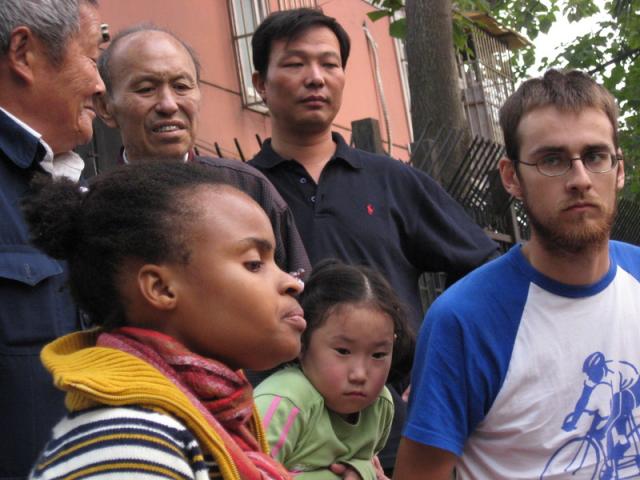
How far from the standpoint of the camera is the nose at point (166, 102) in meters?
3.68

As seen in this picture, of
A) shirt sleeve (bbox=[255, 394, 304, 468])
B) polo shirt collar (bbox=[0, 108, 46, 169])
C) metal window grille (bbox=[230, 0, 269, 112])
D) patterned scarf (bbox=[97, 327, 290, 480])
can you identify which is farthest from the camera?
metal window grille (bbox=[230, 0, 269, 112])

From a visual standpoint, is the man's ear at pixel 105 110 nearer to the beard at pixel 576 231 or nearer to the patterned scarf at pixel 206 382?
the beard at pixel 576 231

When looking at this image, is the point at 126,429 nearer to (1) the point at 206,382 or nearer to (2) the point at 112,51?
(1) the point at 206,382

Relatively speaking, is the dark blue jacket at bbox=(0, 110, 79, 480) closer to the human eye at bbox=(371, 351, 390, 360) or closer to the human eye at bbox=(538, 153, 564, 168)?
the human eye at bbox=(371, 351, 390, 360)

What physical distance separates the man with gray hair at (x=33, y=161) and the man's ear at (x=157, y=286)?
13.1 inches

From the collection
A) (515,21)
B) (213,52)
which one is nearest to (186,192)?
(213,52)

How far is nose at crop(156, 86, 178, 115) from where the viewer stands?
3678 mm

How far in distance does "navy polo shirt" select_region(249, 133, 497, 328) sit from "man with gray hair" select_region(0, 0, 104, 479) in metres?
1.16

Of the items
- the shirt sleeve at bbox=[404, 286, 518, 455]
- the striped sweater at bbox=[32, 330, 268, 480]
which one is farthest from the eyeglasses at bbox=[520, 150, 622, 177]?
the striped sweater at bbox=[32, 330, 268, 480]

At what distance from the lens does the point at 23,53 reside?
3123 millimetres

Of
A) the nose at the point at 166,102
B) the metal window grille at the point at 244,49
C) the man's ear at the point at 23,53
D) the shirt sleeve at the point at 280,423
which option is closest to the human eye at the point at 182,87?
the nose at the point at 166,102

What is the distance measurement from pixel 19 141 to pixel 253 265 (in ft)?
3.11

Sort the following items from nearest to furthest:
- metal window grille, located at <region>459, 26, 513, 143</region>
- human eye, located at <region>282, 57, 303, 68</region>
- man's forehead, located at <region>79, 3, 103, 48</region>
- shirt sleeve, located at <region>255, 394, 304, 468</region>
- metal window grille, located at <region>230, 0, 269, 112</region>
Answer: man's forehead, located at <region>79, 3, 103, 48</region> → shirt sleeve, located at <region>255, 394, 304, 468</region> → human eye, located at <region>282, 57, 303, 68</region> → metal window grille, located at <region>230, 0, 269, 112</region> → metal window grille, located at <region>459, 26, 513, 143</region>

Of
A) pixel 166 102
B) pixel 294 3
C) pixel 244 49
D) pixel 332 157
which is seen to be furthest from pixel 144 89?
pixel 294 3
